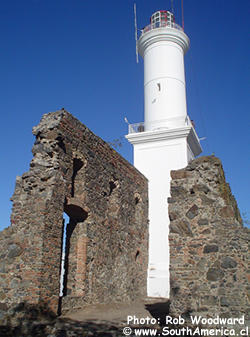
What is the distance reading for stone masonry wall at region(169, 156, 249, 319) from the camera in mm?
5926

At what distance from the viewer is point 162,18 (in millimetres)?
21125

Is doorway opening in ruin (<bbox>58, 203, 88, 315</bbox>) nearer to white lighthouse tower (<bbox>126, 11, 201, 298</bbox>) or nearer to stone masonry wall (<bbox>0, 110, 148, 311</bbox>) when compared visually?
stone masonry wall (<bbox>0, 110, 148, 311</bbox>)

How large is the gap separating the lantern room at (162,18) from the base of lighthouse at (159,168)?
783cm

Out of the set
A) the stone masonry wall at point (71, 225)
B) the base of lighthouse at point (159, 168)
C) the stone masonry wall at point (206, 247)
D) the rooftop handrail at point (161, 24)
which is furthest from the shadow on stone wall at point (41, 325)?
the rooftop handrail at point (161, 24)

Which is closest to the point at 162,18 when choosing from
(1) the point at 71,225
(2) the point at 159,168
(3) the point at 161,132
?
(3) the point at 161,132

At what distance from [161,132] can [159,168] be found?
5.94ft

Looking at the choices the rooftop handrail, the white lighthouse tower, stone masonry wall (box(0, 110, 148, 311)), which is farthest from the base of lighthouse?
the rooftop handrail

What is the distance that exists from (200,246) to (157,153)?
35.2ft

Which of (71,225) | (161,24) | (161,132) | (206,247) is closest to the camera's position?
(206,247)

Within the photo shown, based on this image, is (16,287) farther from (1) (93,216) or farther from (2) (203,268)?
(2) (203,268)

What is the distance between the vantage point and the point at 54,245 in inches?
335

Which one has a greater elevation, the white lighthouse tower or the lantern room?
the lantern room

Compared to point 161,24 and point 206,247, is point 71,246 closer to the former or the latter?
point 206,247

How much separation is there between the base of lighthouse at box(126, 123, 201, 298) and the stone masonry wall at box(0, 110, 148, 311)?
127 cm
